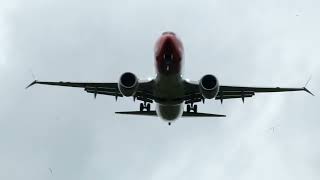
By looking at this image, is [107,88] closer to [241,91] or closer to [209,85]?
[209,85]

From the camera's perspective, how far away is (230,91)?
1585 inches

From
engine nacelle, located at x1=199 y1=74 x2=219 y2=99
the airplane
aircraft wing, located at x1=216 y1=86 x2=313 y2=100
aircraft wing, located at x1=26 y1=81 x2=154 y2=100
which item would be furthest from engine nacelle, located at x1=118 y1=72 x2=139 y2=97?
aircraft wing, located at x1=216 y1=86 x2=313 y2=100

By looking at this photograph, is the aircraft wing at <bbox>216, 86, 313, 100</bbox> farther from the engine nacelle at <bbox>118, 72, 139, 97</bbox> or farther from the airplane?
the engine nacelle at <bbox>118, 72, 139, 97</bbox>

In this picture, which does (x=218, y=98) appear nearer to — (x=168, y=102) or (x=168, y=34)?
(x=168, y=102)

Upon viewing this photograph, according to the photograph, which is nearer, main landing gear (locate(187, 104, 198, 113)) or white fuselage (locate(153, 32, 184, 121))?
white fuselage (locate(153, 32, 184, 121))

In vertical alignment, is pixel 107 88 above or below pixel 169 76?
below

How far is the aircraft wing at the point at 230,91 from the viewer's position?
1427 inches

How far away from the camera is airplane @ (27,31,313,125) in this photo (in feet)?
107

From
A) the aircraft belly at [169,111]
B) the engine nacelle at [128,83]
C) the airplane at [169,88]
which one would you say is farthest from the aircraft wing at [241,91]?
the engine nacelle at [128,83]

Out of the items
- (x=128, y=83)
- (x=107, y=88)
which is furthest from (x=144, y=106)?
(x=128, y=83)

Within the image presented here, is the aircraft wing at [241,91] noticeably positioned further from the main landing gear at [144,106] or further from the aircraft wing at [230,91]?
the main landing gear at [144,106]

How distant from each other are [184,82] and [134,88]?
354cm

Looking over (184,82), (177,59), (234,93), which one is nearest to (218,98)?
(234,93)

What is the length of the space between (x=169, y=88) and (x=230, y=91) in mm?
6964
